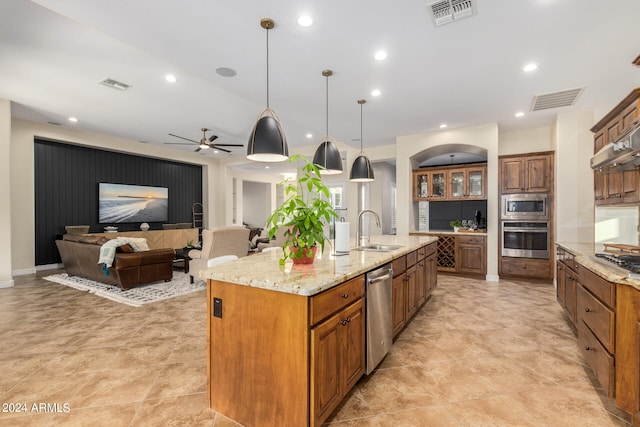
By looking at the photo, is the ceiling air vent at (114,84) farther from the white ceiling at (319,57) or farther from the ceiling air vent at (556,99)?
the ceiling air vent at (556,99)

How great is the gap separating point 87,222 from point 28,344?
5.31 metres

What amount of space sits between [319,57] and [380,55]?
64 cm

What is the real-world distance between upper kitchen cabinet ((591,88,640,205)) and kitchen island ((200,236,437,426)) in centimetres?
271

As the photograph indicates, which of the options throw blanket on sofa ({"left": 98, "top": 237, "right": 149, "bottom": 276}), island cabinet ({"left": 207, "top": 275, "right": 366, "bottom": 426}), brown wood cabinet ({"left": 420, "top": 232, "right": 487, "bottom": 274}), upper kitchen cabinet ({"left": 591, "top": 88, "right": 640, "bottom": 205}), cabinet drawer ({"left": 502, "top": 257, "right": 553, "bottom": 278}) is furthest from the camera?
brown wood cabinet ({"left": 420, "top": 232, "right": 487, "bottom": 274})

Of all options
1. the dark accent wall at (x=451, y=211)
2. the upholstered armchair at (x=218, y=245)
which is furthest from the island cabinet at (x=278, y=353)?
the dark accent wall at (x=451, y=211)

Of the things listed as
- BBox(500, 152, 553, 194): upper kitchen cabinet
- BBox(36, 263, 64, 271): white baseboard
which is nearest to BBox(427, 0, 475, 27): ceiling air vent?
BBox(500, 152, 553, 194): upper kitchen cabinet

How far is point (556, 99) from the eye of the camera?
4211 mm

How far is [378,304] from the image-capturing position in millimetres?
2229

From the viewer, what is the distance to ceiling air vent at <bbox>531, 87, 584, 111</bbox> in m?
3.98

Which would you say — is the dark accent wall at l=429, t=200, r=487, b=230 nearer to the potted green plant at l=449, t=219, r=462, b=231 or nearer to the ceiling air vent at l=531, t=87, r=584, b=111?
the potted green plant at l=449, t=219, r=462, b=231

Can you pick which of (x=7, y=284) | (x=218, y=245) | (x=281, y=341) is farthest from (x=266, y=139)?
(x=7, y=284)

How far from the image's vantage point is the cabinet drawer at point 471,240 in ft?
18.2

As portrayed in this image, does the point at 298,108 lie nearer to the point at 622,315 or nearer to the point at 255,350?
the point at 255,350

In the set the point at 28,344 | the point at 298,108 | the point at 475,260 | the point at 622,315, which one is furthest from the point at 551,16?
the point at 28,344
